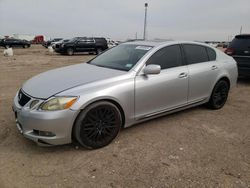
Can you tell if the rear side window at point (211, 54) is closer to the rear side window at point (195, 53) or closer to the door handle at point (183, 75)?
the rear side window at point (195, 53)

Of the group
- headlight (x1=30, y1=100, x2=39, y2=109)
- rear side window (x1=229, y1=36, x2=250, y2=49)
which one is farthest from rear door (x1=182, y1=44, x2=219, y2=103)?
rear side window (x1=229, y1=36, x2=250, y2=49)

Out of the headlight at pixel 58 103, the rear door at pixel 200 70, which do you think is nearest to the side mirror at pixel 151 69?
the rear door at pixel 200 70

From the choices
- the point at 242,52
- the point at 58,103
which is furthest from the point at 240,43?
the point at 58,103

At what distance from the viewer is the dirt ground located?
2.68 m

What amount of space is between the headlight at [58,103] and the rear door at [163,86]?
1034 mm

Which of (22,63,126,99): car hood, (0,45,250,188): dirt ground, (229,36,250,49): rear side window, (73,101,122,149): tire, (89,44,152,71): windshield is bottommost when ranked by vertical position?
(0,45,250,188): dirt ground

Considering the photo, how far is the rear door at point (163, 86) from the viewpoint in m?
3.67

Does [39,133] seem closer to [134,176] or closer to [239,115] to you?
[134,176]

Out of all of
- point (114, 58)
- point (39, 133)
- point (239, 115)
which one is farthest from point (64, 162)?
point (239, 115)

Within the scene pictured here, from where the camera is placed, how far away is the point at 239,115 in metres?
4.82

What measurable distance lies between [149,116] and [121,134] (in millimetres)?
539

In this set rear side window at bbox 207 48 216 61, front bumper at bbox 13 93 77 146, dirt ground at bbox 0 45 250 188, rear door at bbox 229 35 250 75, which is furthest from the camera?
rear door at bbox 229 35 250 75

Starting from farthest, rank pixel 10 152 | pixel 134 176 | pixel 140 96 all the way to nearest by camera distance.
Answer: pixel 140 96, pixel 10 152, pixel 134 176

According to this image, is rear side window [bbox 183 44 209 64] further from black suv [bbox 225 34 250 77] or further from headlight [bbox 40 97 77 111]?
black suv [bbox 225 34 250 77]
